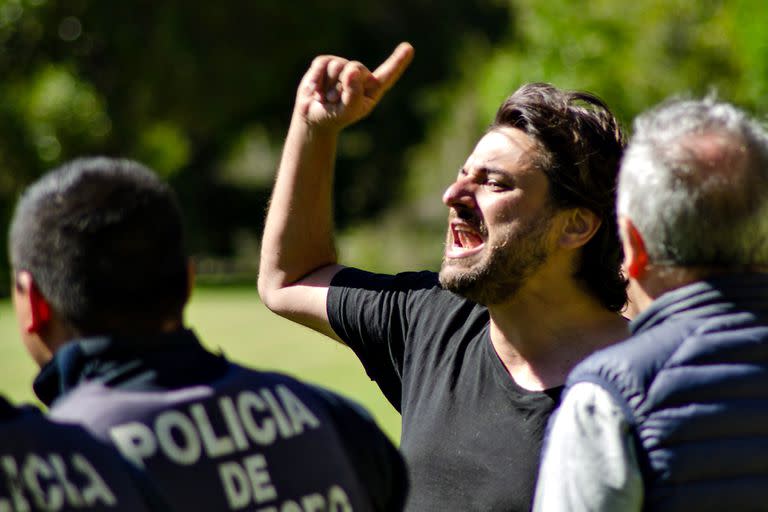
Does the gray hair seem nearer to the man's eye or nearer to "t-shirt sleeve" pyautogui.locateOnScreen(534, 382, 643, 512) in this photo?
"t-shirt sleeve" pyautogui.locateOnScreen(534, 382, 643, 512)

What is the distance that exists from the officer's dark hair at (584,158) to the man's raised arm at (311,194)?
1.55 ft

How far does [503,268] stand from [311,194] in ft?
2.49

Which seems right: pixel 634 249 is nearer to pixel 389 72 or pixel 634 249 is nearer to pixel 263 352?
pixel 389 72

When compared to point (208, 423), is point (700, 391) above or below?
below

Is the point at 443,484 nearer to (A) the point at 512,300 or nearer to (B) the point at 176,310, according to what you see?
(A) the point at 512,300

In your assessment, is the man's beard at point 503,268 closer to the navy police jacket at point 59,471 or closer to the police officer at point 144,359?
the police officer at point 144,359

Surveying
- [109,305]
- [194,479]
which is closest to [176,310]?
[109,305]

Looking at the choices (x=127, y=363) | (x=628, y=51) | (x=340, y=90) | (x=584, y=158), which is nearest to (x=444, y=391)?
(x=584, y=158)

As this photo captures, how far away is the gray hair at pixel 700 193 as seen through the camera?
95.2 inches

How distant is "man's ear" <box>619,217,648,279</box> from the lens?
98.8 inches

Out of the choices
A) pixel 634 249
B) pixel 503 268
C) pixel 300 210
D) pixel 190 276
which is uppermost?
pixel 190 276

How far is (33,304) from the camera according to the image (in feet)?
7.48

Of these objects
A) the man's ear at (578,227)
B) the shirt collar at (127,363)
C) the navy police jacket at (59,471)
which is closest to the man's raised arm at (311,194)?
the man's ear at (578,227)

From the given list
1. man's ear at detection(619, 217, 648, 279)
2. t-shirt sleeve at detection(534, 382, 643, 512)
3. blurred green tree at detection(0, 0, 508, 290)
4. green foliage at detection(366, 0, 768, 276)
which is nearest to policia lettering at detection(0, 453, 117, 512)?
t-shirt sleeve at detection(534, 382, 643, 512)
